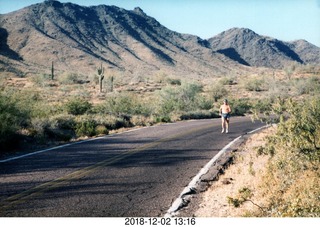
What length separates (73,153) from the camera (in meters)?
10.1

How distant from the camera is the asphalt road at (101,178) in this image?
18.1ft

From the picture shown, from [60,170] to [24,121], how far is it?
7100 millimetres

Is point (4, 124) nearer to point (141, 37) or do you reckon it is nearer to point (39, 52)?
point (39, 52)

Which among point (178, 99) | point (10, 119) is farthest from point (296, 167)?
point (178, 99)

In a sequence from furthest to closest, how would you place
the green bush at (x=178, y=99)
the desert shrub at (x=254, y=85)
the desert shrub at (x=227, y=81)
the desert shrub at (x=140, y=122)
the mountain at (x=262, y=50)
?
the mountain at (x=262, y=50) < the desert shrub at (x=227, y=81) < the desert shrub at (x=254, y=85) < the green bush at (x=178, y=99) < the desert shrub at (x=140, y=122)

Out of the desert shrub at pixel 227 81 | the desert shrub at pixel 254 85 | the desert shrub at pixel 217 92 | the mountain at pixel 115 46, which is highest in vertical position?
the mountain at pixel 115 46

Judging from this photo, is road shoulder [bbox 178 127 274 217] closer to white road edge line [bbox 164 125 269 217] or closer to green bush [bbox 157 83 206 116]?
white road edge line [bbox 164 125 269 217]

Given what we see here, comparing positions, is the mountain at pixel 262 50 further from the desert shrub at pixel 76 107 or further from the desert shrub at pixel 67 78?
the desert shrub at pixel 76 107

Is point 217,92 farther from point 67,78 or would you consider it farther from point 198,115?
point 67,78

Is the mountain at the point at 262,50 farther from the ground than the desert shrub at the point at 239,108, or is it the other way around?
the mountain at the point at 262,50

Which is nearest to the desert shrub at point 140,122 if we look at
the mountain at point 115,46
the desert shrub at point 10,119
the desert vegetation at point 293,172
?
the desert shrub at point 10,119

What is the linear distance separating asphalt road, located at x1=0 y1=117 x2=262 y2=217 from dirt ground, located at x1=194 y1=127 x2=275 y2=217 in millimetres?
612

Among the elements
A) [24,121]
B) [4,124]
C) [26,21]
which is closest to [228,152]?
[4,124]

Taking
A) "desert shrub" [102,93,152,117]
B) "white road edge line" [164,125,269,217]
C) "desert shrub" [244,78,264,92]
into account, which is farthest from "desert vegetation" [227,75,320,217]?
"desert shrub" [244,78,264,92]
